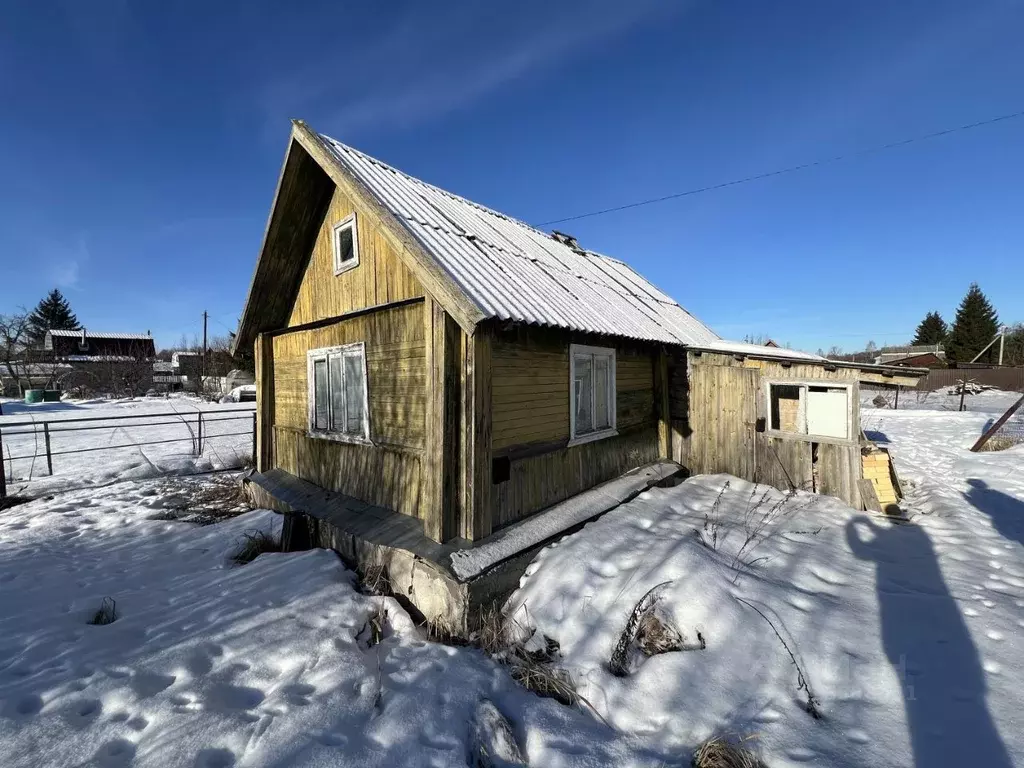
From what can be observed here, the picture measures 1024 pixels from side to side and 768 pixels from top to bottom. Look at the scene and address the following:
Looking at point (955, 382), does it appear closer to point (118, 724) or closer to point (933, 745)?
point (933, 745)

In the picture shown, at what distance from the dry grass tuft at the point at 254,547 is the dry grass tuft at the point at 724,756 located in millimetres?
5587

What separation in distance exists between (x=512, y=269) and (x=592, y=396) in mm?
2309

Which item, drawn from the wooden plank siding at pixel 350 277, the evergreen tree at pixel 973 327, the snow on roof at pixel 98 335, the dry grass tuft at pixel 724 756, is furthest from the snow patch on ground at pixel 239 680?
the evergreen tree at pixel 973 327

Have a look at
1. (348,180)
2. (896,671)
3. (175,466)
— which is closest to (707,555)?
(896,671)

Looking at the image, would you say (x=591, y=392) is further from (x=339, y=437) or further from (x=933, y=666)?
(x=933, y=666)

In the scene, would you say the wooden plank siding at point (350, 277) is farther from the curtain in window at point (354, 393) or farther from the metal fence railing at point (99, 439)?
the metal fence railing at point (99, 439)

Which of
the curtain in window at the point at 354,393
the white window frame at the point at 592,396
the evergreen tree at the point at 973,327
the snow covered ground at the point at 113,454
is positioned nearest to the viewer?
the white window frame at the point at 592,396

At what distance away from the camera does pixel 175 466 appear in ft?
35.2

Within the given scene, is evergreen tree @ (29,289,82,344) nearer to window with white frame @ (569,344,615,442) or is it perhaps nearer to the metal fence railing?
the metal fence railing

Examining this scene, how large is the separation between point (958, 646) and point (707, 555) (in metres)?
1.95

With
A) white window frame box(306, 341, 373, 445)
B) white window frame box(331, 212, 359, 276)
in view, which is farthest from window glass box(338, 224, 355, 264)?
white window frame box(306, 341, 373, 445)

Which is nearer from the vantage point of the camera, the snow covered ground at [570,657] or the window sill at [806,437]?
the snow covered ground at [570,657]

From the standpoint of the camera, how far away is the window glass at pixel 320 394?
7121mm

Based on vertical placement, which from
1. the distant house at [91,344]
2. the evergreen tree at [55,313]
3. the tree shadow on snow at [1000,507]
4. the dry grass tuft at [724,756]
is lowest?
the dry grass tuft at [724,756]
